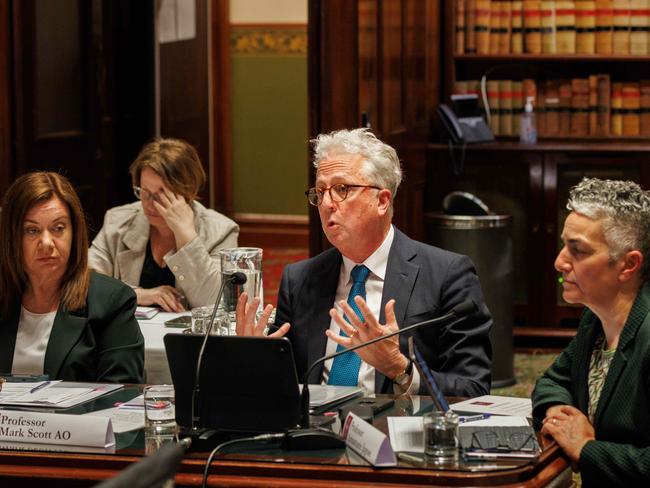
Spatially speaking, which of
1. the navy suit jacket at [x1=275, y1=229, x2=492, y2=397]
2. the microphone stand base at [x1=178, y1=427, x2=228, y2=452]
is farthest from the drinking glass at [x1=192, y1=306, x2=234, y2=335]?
the microphone stand base at [x1=178, y1=427, x2=228, y2=452]

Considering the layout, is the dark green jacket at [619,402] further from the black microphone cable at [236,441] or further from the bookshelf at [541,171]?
the bookshelf at [541,171]

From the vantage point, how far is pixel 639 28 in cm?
645

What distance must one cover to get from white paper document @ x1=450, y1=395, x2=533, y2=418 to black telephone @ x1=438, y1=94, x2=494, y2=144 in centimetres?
358

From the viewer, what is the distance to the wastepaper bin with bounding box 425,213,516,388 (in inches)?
219

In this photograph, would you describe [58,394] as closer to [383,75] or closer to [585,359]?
[585,359]

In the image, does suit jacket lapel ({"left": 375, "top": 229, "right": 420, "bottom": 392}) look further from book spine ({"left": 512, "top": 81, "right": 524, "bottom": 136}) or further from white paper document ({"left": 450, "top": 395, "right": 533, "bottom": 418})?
book spine ({"left": 512, "top": 81, "right": 524, "bottom": 136})

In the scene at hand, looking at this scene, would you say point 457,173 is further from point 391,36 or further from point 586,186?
point 586,186

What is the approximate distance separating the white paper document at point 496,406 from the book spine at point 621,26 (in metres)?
4.20

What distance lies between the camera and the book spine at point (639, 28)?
21.1 feet

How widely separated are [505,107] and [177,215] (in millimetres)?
2926

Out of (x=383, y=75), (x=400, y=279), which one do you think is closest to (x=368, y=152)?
(x=400, y=279)

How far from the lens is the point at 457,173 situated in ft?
20.3

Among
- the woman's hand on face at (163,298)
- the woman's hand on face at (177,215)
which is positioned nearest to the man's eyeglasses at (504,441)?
the woman's hand on face at (163,298)

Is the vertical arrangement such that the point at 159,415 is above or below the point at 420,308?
below
